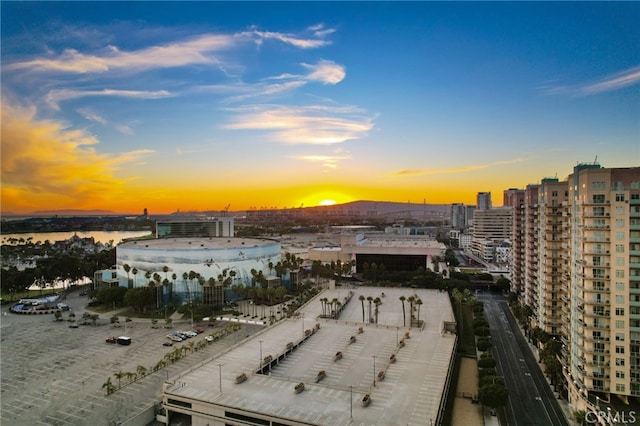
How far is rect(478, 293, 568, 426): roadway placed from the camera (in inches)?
858

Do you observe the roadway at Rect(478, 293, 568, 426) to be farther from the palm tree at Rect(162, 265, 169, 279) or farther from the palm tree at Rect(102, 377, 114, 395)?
the palm tree at Rect(162, 265, 169, 279)

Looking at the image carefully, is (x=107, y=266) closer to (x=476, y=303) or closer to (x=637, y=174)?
(x=476, y=303)

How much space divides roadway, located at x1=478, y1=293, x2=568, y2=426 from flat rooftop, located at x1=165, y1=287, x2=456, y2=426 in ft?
11.7

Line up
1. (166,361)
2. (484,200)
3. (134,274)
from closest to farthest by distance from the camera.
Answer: (166,361), (134,274), (484,200)

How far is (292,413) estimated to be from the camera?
62.8ft

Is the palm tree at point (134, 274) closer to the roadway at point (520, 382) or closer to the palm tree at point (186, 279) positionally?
the palm tree at point (186, 279)

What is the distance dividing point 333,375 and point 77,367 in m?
16.4

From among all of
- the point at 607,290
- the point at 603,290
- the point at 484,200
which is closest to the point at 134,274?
the point at 603,290

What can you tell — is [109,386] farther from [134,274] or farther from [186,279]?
[134,274]

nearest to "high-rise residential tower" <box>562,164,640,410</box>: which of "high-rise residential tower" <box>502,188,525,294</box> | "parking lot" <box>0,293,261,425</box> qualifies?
"parking lot" <box>0,293,261,425</box>

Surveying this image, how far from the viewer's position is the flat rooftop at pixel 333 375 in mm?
19578

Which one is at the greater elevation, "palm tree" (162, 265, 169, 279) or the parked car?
"palm tree" (162, 265, 169, 279)

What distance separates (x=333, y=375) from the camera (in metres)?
24.8

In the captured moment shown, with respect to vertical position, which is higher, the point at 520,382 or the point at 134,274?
the point at 134,274
